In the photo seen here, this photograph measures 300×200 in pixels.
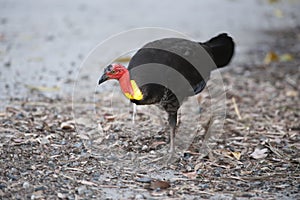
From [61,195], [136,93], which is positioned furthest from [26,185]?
[136,93]

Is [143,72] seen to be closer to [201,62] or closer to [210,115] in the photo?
[201,62]

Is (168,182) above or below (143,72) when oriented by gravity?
below

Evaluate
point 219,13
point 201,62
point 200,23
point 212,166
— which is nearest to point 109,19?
point 200,23

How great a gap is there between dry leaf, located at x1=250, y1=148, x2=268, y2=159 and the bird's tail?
1.01 metres

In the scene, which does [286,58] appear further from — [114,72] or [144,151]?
[114,72]

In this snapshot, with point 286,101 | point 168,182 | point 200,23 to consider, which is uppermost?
point 200,23

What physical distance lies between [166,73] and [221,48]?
1.06 metres

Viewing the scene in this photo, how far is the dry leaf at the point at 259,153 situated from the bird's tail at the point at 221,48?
3.33 feet

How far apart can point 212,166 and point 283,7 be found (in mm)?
7833

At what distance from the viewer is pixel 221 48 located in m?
4.93

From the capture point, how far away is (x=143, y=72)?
3924 millimetres

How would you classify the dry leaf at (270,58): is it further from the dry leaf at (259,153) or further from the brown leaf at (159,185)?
the brown leaf at (159,185)

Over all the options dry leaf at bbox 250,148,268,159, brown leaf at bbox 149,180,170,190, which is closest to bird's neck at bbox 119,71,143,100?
brown leaf at bbox 149,180,170,190

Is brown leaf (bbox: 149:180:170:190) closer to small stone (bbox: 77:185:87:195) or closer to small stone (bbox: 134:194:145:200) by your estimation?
small stone (bbox: 134:194:145:200)
